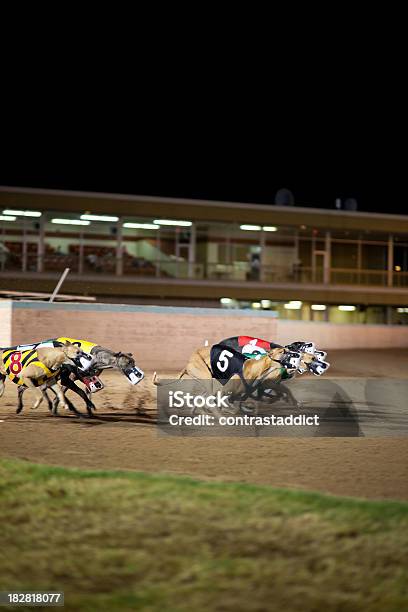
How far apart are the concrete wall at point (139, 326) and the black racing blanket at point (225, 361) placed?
11338mm

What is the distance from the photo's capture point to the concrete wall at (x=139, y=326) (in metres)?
23.8

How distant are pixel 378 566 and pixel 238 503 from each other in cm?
169

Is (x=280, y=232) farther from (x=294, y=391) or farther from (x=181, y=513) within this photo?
(x=181, y=513)

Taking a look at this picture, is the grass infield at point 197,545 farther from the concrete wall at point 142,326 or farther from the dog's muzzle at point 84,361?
the concrete wall at point 142,326

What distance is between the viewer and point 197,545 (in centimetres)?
642

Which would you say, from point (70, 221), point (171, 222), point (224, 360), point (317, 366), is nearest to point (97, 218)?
point (70, 221)

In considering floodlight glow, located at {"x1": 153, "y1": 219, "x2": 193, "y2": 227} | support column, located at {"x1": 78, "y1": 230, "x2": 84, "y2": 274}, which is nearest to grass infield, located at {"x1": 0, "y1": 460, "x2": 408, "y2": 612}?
support column, located at {"x1": 78, "y1": 230, "x2": 84, "y2": 274}

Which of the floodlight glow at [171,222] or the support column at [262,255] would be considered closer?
the floodlight glow at [171,222]

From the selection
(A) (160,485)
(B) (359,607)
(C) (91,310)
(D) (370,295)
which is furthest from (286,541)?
(D) (370,295)

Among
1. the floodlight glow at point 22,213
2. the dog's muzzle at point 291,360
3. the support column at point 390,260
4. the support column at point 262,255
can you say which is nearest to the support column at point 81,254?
the floodlight glow at point 22,213

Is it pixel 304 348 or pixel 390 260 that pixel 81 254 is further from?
pixel 304 348

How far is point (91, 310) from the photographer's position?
82.8ft

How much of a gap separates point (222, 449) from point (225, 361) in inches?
99.3

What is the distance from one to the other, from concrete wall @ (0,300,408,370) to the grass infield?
15647mm
